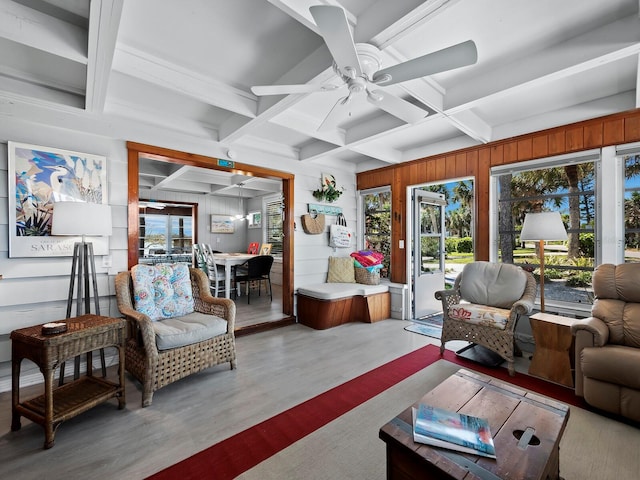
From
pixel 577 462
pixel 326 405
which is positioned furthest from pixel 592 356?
pixel 326 405

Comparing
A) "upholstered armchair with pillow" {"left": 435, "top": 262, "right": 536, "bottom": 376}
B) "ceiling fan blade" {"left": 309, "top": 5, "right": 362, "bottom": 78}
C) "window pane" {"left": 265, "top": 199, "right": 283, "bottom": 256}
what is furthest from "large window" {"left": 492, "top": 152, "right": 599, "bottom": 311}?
"window pane" {"left": 265, "top": 199, "right": 283, "bottom": 256}

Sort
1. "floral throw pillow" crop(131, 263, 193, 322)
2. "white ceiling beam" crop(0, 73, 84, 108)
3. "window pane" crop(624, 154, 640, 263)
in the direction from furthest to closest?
"window pane" crop(624, 154, 640, 263), "floral throw pillow" crop(131, 263, 193, 322), "white ceiling beam" crop(0, 73, 84, 108)

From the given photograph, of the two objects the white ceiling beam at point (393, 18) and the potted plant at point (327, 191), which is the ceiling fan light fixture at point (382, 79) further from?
the potted plant at point (327, 191)

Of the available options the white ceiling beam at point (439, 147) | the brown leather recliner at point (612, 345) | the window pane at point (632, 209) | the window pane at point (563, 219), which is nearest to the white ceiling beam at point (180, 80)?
the white ceiling beam at point (439, 147)

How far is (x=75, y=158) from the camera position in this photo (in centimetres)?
275

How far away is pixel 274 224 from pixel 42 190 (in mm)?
5170

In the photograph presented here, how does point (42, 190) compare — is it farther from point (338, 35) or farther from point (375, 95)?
point (375, 95)

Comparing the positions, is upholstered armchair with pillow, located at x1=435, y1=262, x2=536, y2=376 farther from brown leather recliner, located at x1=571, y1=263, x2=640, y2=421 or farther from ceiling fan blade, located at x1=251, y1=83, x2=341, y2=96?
ceiling fan blade, located at x1=251, y1=83, x2=341, y2=96

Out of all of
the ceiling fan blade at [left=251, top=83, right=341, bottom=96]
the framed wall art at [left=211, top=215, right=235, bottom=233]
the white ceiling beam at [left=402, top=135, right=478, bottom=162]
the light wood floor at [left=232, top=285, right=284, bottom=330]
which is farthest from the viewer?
the framed wall art at [left=211, top=215, right=235, bottom=233]

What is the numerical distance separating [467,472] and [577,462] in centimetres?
113

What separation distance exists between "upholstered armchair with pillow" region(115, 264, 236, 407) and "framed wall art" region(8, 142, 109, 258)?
63cm

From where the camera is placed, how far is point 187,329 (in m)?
2.49

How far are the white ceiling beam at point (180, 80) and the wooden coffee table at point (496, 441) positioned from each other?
274cm

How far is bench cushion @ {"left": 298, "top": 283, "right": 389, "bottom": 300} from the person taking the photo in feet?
13.4
